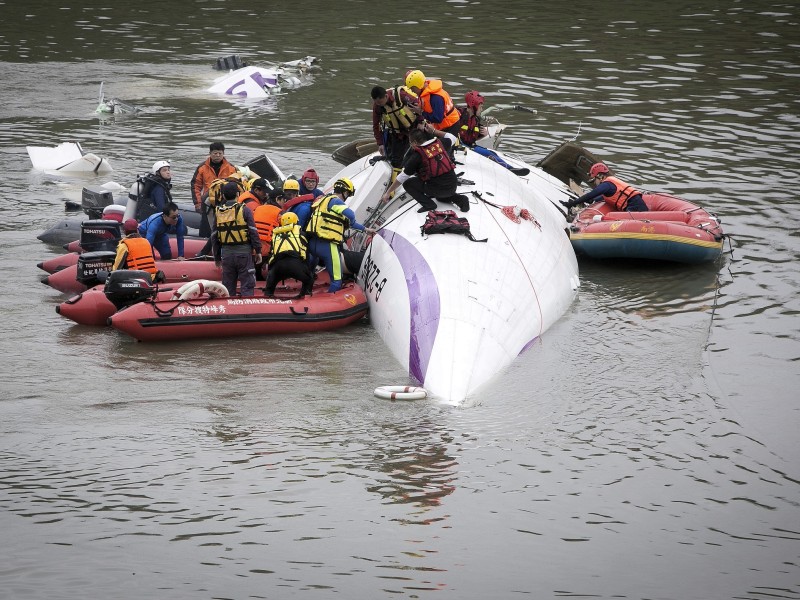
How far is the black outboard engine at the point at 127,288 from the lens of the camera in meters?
11.9

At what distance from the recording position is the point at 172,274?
43.2ft

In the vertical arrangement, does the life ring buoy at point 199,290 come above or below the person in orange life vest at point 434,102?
below

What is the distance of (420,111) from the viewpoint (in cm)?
1408

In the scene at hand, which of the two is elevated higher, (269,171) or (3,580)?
(269,171)

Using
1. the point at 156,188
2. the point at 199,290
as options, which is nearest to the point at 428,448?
the point at 199,290

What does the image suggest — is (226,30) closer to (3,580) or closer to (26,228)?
(26,228)

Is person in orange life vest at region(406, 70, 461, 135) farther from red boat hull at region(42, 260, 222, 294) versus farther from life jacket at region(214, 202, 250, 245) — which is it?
red boat hull at region(42, 260, 222, 294)

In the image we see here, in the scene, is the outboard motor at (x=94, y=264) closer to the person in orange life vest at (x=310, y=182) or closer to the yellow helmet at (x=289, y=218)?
the yellow helmet at (x=289, y=218)

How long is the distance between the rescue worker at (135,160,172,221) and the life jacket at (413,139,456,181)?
385 cm

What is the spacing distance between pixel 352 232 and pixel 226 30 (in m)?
19.2

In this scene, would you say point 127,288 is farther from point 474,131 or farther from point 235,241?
point 474,131

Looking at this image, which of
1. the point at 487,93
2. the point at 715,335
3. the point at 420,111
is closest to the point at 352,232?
the point at 420,111

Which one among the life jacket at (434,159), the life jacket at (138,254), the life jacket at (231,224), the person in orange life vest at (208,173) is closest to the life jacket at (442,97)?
the life jacket at (434,159)

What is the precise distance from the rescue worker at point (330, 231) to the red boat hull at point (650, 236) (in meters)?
3.45
